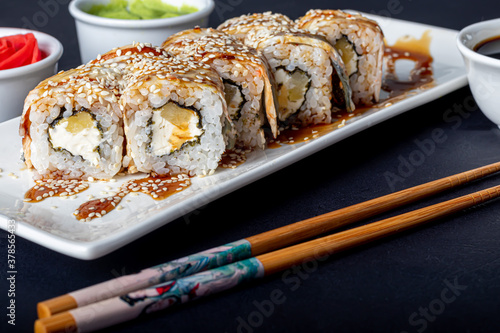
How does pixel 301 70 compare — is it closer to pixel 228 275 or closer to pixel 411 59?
pixel 411 59

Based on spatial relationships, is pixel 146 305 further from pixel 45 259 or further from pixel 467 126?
pixel 467 126

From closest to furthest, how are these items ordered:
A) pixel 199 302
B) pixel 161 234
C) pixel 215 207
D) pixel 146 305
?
pixel 146 305
pixel 199 302
pixel 161 234
pixel 215 207

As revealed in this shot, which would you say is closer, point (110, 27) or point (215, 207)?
point (215, 207)

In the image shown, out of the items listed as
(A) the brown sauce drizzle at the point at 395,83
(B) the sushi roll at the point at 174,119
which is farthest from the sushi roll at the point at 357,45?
(B) the sushi roll at the point at 174,119

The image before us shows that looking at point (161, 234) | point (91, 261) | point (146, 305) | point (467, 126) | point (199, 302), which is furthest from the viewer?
point (467, 126)

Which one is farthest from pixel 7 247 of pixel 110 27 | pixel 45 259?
pixel 110 27

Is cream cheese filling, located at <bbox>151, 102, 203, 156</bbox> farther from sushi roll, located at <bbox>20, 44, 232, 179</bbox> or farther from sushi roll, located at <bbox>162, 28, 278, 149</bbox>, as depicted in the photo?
sushi roll, located at <bbox>162, 28, 278, 149</bbox>

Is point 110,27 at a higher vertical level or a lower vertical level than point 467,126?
higher
